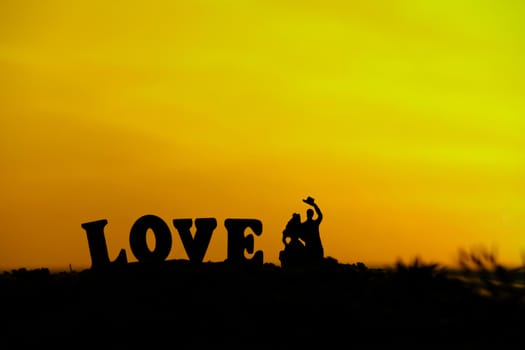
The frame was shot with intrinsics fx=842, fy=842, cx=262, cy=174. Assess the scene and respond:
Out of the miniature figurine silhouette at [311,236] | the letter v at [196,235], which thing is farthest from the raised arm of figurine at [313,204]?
the letter v at [196,235]

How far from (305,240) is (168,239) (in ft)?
19.3

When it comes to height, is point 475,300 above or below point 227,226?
below

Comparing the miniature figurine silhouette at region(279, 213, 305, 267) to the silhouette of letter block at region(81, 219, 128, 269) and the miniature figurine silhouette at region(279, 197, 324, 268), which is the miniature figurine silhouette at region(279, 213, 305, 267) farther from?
the silhouette of letter block at region(81, 219, 128, 269)

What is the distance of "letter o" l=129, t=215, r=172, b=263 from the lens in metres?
31.6

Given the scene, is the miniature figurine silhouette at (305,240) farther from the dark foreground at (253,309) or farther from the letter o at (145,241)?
the letter o at (145,241)

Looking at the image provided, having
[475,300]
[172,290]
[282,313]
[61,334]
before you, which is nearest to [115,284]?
[172,290]

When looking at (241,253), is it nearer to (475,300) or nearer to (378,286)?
(378,286)

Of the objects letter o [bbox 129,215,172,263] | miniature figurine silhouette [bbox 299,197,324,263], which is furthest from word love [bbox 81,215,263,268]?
miniature figurine silhouette [bbox 299,197,324,263]

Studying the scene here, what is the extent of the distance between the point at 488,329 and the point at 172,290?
36.0 ft

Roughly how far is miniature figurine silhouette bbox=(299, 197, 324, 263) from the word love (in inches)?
77.0

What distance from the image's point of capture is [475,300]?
28.4 m

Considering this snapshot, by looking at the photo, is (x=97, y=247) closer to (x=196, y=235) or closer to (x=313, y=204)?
(x=196, y=235)

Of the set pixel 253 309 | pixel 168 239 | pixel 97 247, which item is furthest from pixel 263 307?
pixel 97 247

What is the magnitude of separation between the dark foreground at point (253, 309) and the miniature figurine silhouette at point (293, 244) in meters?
0.98
